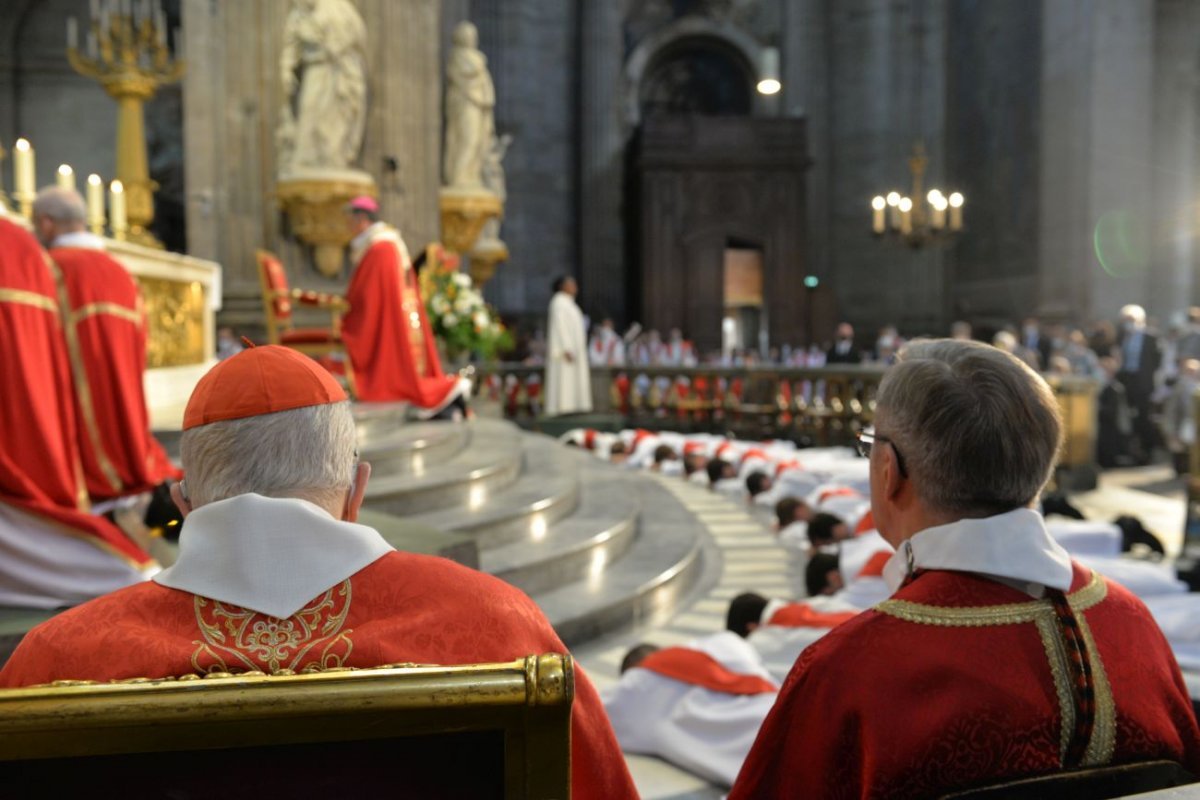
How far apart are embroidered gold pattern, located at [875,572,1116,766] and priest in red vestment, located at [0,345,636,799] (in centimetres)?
50

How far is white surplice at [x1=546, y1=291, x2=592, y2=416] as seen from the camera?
42.1ft

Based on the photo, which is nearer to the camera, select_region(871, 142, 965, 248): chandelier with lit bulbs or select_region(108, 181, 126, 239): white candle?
select_region(108, 181, 126, 239): white candle

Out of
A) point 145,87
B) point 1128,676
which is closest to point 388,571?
point 1128,676

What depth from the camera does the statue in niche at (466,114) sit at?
A: 13266 mm

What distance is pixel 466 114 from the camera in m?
13.4

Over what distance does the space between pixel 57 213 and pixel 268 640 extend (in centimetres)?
352

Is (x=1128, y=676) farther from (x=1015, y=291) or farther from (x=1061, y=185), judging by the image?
(x=1015, y=291)

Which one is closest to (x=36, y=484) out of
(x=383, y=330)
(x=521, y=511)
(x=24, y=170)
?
(x=24, y=170)

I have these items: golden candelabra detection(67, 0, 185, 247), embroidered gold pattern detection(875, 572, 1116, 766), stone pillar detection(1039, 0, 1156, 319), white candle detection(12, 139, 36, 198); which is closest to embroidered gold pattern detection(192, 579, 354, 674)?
embroidered gold pattern detection(875, 572, 1116, 766)

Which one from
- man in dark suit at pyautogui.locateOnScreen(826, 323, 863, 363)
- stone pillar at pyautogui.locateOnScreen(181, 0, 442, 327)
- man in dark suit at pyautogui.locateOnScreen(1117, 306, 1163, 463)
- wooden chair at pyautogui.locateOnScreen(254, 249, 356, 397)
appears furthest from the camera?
man in dark suit at pyautogui.locateOnScreen(826, 323, 863, 363)

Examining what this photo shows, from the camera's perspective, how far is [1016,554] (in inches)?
59.3

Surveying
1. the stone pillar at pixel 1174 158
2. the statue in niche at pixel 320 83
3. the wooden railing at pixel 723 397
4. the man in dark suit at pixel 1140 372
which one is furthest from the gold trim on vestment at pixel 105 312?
the stone pillar at pixel 1174 158

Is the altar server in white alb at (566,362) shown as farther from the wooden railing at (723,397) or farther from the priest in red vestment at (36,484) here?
the priest in red vestment at (36,484)

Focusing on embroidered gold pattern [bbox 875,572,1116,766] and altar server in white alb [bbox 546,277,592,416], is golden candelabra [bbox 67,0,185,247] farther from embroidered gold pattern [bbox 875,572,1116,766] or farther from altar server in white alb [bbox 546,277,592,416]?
embroidered gold pattern [bbox 875,572,1116,766]
